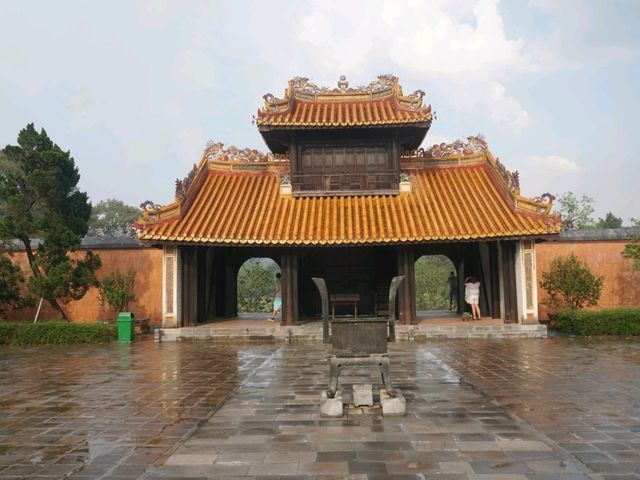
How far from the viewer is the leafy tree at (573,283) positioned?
16.1 metres

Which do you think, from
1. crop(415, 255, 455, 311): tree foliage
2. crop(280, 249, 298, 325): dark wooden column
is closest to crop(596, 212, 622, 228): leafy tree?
crop(415, 255, 455, 311): tree foliage

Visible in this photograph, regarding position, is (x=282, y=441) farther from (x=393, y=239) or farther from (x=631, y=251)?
(x=631, y=251)

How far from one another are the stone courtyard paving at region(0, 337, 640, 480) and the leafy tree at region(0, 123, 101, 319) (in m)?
5.33

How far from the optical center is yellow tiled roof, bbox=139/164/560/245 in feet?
48.4

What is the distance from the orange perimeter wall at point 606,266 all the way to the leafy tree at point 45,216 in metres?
14.9

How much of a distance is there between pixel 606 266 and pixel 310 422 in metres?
15.9

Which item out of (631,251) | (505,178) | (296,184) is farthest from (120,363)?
(631,251)

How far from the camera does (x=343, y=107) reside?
19.0 m

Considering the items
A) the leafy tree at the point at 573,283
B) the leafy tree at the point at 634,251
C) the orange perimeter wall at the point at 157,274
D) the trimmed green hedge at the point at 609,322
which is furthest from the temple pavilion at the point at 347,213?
the leafy tree at the point at 634,251

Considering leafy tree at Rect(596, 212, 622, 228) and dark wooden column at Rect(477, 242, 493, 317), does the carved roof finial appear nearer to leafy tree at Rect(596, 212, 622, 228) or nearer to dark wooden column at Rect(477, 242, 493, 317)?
dark wooden column at Rect(477, 242, 493, 317)

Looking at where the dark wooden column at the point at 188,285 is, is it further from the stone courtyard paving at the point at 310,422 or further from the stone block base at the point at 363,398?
the stone block base at the point at 363,398

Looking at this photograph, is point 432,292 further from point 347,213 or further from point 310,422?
point 310,422

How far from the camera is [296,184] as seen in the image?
696 inches

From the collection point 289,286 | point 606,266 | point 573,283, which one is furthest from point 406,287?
point 606,266
